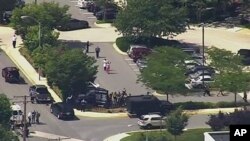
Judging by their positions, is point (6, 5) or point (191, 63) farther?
point (6, 5)

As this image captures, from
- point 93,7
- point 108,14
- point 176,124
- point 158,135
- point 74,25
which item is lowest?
point 158,135

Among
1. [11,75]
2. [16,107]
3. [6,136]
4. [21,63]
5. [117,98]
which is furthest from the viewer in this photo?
[21,63]

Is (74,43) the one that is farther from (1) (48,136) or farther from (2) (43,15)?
(1) (48,136)

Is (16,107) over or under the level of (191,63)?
under

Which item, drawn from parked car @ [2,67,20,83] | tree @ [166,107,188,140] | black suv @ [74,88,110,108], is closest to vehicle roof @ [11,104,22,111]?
black suv @ [74,88,110,108]

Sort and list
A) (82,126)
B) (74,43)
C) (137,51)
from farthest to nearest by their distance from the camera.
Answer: (74,43) < (137,51) < (82,126)

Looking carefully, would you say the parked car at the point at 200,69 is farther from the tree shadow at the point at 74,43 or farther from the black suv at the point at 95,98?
the tree shadow at the point at 74,43

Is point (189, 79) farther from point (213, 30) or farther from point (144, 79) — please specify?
point (213, 30)

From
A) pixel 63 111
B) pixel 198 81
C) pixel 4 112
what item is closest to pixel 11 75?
pixel 63 111
